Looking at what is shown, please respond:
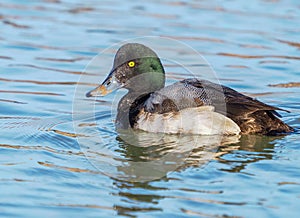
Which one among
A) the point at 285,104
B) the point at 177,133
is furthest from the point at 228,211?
the point at 285,104

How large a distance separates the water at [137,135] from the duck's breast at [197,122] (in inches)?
5.4

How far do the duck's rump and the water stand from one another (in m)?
0.15

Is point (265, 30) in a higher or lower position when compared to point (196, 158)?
higher

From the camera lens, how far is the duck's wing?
750 cm

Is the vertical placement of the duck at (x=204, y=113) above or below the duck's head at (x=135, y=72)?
below

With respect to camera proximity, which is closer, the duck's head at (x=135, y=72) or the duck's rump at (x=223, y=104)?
the duck's rump at (x=223, y=104)

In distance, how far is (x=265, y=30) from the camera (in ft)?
43.7

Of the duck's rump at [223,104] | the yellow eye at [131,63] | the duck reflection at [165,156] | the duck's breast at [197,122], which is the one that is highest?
the yellow eye at [131,63]

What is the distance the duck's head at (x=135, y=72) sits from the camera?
8.15 m

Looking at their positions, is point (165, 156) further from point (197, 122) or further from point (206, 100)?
point (206, 100)

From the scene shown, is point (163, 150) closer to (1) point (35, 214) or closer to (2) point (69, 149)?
(2) point (69, 149)

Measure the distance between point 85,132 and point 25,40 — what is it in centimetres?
492

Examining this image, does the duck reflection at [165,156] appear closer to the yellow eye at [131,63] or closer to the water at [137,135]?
the water at [137,135]

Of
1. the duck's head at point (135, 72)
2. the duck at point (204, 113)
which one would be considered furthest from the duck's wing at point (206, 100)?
the duck's head at point (135, 72)
